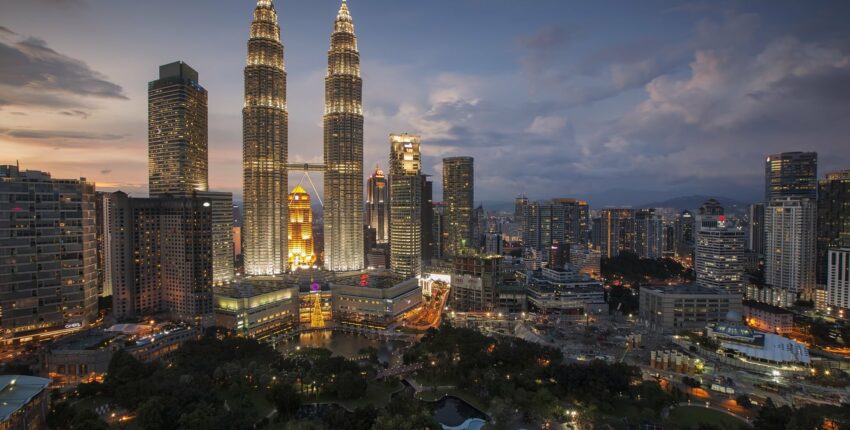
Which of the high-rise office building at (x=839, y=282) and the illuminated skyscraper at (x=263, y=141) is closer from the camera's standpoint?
the high-rise office building at (x=839, y=282)

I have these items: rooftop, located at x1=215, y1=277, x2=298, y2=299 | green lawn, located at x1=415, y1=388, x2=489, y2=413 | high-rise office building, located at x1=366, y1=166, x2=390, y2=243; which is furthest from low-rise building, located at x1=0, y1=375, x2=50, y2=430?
high-rise office building, located at x1=366, y1=166, x2=390, y2=243

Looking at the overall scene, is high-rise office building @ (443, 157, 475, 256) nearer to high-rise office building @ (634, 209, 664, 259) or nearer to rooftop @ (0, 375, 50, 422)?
high-rise office building @ (634, 209, 664, 259)

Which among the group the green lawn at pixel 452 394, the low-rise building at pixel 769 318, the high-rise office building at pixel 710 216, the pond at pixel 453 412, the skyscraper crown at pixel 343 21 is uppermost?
the skyscraper crown at pixel 343 21

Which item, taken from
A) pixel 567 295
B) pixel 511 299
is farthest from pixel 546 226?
pixel 511 299

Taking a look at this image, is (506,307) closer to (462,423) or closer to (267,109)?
(462,423)

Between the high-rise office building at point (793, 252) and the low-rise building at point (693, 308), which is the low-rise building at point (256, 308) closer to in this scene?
the low-rise building at point (693, 308)

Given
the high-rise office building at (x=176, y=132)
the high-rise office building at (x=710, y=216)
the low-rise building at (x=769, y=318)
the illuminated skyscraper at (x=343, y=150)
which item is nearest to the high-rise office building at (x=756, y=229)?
the high-rise office building at (x=710, y=216)

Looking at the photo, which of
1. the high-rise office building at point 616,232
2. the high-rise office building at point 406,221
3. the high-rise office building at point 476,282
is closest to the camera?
the high-rise office building at point 476,282
